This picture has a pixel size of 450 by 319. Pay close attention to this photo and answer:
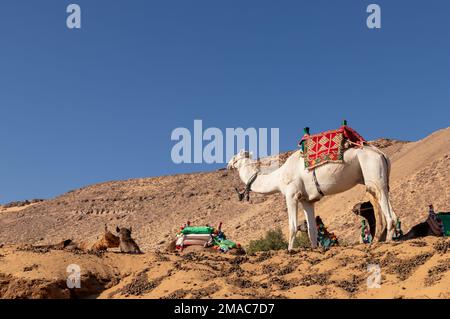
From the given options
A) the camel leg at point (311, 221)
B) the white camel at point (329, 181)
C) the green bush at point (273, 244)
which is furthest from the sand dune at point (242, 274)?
the green bush at point (273, 244)

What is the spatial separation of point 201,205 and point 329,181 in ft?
196

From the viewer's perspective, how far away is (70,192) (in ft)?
309

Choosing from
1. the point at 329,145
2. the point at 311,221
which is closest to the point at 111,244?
the point at 311,221

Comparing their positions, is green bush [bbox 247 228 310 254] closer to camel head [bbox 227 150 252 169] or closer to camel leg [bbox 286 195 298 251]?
camel head [bbox 227 150 252 169]

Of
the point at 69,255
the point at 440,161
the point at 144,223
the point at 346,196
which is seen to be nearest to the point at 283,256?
the point at 69,255

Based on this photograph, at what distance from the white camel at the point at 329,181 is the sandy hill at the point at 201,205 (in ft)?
67.4

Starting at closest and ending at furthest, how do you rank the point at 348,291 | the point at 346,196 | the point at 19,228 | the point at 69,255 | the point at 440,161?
the point at 348,291
the point at 69,255
the point at 440,161
the point at 346,196
the point at 19,228

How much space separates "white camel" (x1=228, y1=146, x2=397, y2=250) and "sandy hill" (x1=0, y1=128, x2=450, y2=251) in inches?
809

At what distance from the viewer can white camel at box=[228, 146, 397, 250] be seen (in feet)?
49.3

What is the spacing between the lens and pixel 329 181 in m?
15.9

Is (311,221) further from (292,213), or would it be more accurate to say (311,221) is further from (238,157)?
(238,157)

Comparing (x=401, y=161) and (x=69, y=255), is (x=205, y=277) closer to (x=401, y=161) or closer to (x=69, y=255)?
(x=69, y=255)

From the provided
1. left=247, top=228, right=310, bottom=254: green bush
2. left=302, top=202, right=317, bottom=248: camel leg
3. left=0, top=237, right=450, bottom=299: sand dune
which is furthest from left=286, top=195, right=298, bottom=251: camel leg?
left=247, top=228, right=310, bottom=254: green bush
